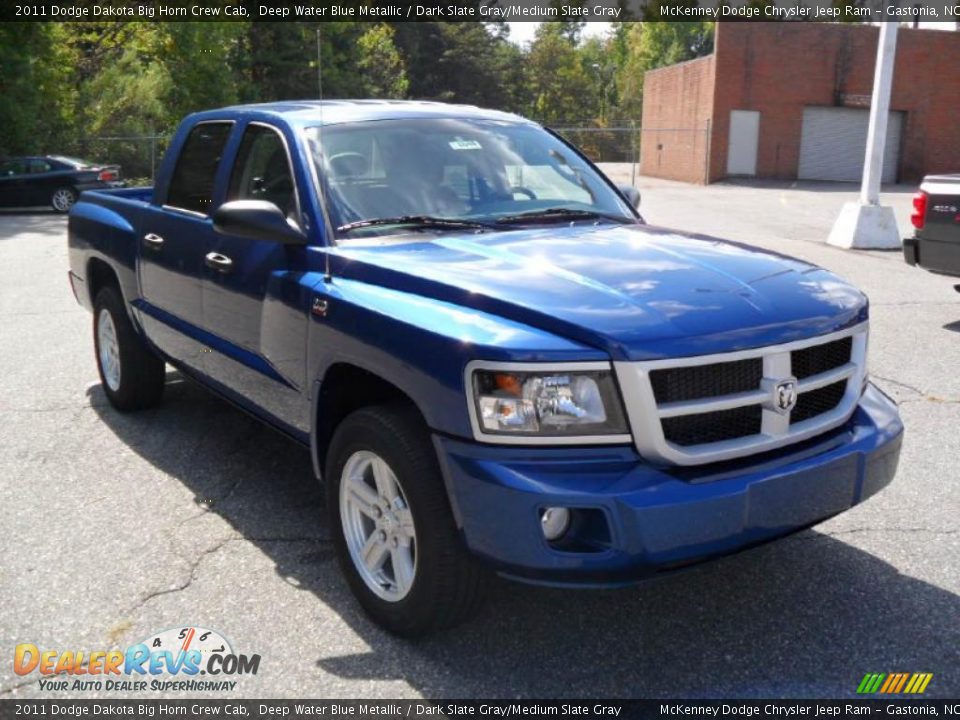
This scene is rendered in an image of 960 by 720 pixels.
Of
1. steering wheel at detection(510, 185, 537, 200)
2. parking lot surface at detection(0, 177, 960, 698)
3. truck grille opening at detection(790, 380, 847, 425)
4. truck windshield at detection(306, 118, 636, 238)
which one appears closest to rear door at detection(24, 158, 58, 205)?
parking lot surface at detection(0, 177, 960, 698)

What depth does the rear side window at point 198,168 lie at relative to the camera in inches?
195

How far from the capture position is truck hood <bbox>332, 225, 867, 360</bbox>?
3.00 meters

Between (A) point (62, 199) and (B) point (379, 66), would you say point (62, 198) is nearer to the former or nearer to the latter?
(A) point (62, 199)

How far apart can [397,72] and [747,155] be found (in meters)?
25.0

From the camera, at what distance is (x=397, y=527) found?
11.0 ft

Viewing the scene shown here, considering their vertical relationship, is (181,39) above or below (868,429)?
above

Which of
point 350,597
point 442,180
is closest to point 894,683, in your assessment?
point 350,597

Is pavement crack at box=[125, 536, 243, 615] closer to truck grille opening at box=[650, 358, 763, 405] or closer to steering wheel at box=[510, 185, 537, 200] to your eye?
steering wheel at box=[510, 185, 537, 200]

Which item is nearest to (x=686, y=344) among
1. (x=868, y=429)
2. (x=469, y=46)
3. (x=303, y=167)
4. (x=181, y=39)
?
(x=868, y=429)

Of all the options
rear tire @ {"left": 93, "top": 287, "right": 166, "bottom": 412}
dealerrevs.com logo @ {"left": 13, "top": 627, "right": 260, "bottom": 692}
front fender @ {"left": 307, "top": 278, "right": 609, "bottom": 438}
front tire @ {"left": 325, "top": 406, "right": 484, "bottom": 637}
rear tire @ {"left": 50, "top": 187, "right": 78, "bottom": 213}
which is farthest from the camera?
rear tire @ {"left": 50, "top": 187, "right": 78, "bottom": 213}

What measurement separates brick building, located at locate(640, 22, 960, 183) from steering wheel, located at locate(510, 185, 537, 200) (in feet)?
103

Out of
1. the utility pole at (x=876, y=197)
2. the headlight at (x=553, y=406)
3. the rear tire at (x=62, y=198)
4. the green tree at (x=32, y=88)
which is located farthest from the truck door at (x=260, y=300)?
the green tree at (x=32, y=88)

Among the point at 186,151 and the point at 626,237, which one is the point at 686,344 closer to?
the point at 626,237

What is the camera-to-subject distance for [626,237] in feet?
13.3
